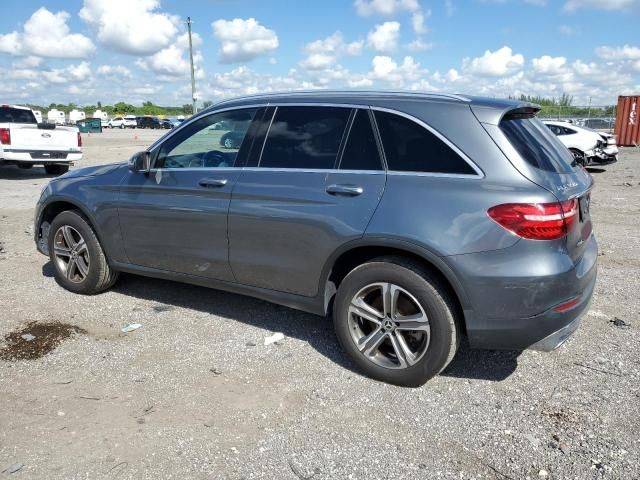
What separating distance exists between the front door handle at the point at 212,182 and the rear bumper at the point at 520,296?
183cm

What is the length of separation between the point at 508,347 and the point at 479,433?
20.7 inches

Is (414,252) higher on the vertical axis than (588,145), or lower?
lower

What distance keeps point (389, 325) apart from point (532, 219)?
1083mm

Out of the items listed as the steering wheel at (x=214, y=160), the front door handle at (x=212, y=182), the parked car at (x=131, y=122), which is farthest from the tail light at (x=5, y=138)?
the parked car at (x=131, y=122)

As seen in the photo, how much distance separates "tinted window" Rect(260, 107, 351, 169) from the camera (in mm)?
3754

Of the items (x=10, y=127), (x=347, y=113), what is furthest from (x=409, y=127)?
(x=10, y=127)

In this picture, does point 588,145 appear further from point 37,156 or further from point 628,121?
point 37,156

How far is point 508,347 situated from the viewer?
3.29 meters

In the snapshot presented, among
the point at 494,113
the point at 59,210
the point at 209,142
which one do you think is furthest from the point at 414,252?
the point at 59,210

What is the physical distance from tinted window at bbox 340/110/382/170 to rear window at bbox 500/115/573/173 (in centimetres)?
79

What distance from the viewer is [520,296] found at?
3105 mm

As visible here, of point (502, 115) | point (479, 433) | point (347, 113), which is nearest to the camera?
point (479, 433)

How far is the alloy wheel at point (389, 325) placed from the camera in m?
3.44

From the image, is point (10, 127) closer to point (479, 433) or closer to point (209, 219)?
point (209, 219)
